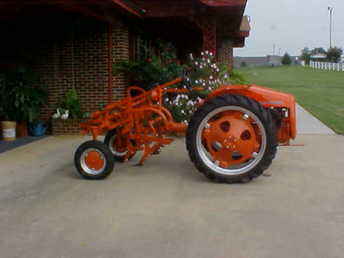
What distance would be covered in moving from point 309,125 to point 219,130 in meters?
5.82

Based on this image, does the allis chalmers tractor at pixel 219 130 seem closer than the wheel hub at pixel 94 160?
Yes

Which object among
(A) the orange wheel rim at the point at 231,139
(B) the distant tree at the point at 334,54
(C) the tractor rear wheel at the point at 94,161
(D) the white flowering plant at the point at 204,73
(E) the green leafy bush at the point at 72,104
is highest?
(B) the distant tree at the point at 334,54

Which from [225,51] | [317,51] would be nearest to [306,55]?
[317,51]

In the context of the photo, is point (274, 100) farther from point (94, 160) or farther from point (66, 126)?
point (66, 126)

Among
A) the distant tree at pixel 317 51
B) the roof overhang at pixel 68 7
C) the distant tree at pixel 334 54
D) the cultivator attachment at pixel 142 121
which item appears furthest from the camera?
the distant tree at pixel 317 51

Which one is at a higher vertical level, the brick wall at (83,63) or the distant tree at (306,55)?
the distant tree at (306,55)

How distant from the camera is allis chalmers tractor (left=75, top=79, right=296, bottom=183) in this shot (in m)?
5.41

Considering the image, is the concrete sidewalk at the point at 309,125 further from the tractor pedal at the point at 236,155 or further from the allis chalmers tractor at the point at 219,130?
the tractor pedal at the point at 236,155

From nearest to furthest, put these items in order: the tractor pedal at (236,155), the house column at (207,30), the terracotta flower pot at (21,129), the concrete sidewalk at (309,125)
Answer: the tractor pedal at (236,155) < the terracotta flower pot at (21,129) < the concrete sidewalk at (309,125) < the house column at (207,30)

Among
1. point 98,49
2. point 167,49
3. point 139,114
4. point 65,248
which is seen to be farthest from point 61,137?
point 65,248

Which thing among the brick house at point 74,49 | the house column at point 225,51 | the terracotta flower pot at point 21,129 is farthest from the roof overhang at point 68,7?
the house column at point 225,51

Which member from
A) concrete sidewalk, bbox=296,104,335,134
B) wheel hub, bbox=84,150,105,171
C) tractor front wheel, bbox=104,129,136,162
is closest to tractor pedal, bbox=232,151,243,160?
wheel hub, bbox=84,150,105,171

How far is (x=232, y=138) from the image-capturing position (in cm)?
544

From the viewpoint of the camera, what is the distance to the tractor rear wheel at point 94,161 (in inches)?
225
